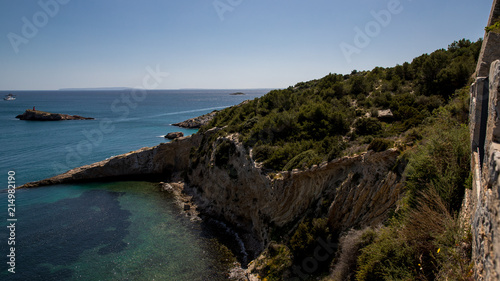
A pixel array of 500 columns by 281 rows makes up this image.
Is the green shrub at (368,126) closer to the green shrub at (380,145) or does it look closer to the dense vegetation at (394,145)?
the dense vegetation at (394,145)

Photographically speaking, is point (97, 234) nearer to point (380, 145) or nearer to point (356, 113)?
point (380, 145)

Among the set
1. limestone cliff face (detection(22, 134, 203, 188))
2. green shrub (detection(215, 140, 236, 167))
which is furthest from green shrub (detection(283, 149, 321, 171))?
limestone cliff face (detection(22, 134, 203, 188))

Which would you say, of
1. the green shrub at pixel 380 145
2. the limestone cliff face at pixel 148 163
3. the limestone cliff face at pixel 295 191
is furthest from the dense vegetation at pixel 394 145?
the limestone cliff face at pixel 148 163

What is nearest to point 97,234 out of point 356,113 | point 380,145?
point 380,145

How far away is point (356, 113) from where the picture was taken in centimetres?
Answer: 2108

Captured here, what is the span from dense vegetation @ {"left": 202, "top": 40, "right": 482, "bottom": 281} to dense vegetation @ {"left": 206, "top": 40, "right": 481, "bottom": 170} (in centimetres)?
7

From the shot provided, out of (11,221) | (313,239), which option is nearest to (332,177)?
A: (313,239)

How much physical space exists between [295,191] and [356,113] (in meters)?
8.36

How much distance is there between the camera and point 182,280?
15922 mm

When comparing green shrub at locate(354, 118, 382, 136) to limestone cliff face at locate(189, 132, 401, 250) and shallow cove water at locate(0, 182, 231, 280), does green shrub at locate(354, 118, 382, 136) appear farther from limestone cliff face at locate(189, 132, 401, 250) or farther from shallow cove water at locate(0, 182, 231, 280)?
shallow cove water at locate(0, 182, 231, 280)

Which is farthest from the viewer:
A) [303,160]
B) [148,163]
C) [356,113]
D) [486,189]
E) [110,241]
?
[148,163]

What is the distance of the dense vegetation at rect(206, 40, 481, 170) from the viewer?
17906 mm

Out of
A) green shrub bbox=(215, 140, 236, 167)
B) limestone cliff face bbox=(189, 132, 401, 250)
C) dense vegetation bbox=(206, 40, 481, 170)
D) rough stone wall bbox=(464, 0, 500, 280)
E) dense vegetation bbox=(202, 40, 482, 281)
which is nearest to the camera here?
rough stone wall bbox=(464, 0, 500, 280)

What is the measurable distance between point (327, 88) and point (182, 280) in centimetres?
2134
